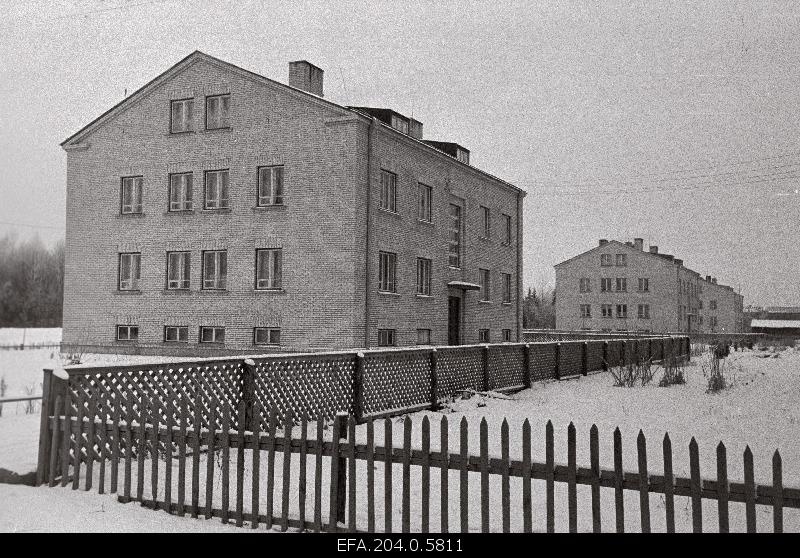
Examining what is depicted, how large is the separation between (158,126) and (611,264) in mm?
49383

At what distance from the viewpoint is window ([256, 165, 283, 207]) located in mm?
24250

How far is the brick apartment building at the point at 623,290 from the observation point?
63.3 metres

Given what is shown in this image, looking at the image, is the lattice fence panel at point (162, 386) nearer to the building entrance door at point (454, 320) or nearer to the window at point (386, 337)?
the window at point (386, 337)

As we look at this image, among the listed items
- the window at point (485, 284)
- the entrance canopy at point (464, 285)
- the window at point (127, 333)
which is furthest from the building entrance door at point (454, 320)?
the window at point (127, 333)

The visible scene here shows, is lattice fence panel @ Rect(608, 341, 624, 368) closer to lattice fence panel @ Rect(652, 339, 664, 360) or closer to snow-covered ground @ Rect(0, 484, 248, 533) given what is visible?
lattice fence panel @ Rect(652, 339, 664, 360)

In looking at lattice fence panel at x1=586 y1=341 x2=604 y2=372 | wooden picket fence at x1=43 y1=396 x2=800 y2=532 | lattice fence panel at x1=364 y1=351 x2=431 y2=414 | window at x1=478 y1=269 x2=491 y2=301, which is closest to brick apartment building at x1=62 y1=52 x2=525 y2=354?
window at x1=478 y1=269 x2=491 y2=301

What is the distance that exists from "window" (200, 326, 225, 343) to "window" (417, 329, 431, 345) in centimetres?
745

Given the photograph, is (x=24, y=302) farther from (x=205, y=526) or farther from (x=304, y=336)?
(x=304, y=336)

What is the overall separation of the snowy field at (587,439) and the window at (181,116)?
1137 centimetres

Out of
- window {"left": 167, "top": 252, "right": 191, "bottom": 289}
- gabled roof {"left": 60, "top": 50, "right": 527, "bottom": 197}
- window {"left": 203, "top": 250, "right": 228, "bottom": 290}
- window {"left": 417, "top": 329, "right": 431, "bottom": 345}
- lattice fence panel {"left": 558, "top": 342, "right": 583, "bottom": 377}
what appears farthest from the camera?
window {"left": 417, "top": 329, "right": 431, "bottom": 345}

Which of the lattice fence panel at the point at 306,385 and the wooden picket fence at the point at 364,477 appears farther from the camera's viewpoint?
the lattice fence panel at the point at 306,385

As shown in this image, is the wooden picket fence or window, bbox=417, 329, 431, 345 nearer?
the wooden picket fence

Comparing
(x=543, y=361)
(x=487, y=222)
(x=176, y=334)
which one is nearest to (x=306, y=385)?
(x=543, y=361)
